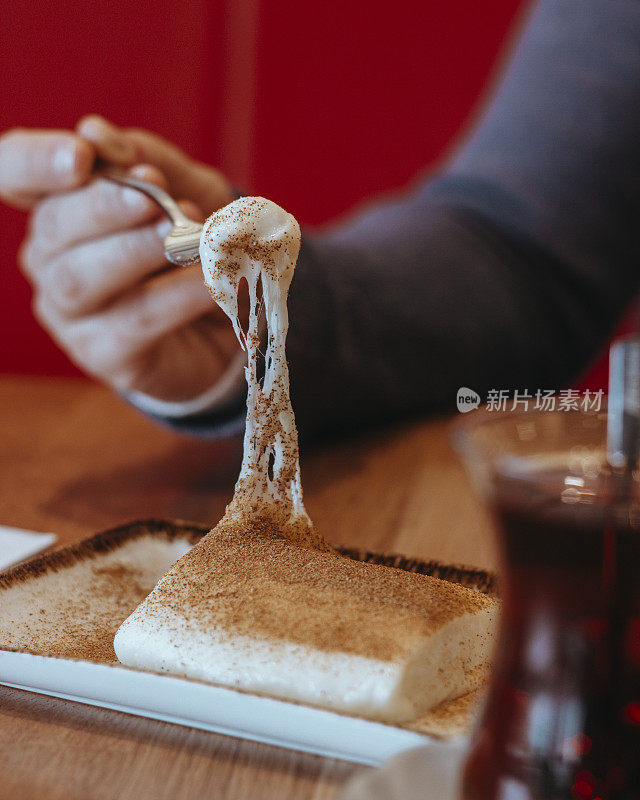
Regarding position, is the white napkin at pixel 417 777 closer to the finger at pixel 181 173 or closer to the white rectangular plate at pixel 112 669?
the white rectangular plate at pixel 112 669

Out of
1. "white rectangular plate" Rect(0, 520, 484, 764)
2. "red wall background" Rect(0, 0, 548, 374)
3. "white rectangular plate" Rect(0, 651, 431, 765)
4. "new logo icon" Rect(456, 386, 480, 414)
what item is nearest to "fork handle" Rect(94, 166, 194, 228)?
"white rectangular plate" Rect(0, 520, 484, 764)

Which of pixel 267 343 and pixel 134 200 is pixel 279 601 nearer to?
pixel 267 343

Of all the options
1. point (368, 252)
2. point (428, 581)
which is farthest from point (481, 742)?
point (368, 252)

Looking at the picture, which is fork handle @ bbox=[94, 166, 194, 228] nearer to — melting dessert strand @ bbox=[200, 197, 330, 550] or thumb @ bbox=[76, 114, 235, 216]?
thumb @ bbox=[76, 114, 235, 216]

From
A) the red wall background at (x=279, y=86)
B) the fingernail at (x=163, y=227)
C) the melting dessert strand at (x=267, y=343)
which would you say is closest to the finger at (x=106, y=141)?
the fingernail at (x=163, y=227)

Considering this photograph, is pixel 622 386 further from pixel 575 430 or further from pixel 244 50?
pixel 244 50
